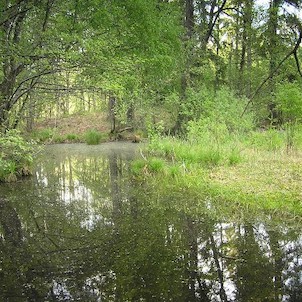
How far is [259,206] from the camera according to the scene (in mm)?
6738

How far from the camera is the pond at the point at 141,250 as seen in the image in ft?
13.1

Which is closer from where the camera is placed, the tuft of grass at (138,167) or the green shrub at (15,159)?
the green shrub at (15,159)

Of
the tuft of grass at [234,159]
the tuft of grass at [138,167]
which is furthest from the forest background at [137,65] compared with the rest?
the tuft of grass at [138,167]

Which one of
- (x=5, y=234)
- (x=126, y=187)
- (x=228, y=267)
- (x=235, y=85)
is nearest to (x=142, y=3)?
(x=126, y=187)

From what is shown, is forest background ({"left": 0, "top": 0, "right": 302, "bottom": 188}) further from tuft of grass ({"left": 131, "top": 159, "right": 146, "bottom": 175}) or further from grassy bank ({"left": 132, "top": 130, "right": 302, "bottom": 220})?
tuft of grass ({"left": 131, "top": 159, "right": 146, "bottom": 175})

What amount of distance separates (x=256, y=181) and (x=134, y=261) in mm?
4267

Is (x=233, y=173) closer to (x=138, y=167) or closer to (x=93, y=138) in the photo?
(x=138, y=167)

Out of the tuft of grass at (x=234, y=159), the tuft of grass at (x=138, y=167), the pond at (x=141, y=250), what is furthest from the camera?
the tuft of grass at (x=138, y=167)

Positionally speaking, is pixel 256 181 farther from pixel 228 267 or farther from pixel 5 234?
pixel 5 234

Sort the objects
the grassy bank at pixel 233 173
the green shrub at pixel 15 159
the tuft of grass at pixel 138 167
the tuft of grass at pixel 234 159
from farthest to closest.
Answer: the tuft of grass at pixel 138 167 < the tuft of grass at pixel 234 159 < the green shrub at pixel 15 159 < the grassy bank at pixel 233 173

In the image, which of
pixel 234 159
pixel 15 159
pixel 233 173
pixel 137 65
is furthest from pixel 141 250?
pixel 15 159

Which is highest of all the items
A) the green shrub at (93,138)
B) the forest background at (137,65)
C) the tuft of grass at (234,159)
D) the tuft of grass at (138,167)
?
the forest background at (137,65)

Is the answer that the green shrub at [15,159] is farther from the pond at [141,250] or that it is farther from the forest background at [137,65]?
the pond at [141,250]

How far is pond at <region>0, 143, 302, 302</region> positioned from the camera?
13.1 ft
